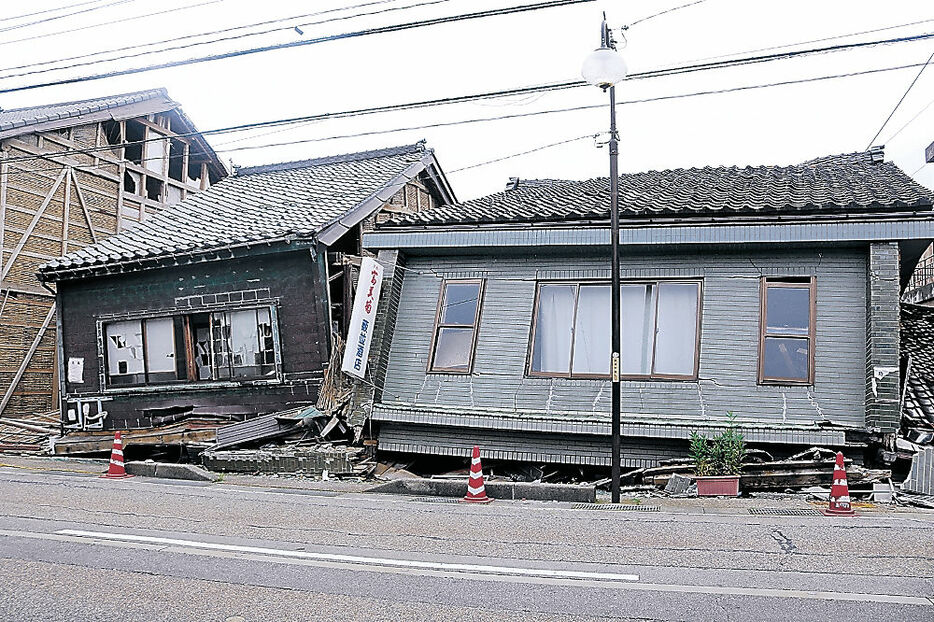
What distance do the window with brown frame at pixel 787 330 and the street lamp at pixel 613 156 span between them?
9.72 feet

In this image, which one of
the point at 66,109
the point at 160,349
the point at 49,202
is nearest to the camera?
the point at 160,349

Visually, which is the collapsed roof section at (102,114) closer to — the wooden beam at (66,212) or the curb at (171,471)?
the wooden beam at (66,212)

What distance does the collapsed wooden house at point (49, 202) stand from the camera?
21.4 metres

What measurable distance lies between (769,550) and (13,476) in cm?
1223

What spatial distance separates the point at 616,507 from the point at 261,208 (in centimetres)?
1261

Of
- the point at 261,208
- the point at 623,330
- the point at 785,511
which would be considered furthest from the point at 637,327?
the point at 261,208

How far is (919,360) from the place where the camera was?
14047 mm

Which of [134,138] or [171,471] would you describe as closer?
[171,471]

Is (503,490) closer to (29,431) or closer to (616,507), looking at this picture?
(616,507)

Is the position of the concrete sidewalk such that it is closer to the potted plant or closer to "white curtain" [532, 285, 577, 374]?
the potted plant

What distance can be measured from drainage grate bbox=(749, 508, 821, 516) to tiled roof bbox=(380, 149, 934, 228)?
15.6 ft

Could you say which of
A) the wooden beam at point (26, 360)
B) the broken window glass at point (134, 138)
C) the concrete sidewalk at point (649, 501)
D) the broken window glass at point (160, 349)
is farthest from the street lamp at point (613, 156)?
the broken window glass at point (134, 138)

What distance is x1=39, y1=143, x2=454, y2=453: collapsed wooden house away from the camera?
639 inches

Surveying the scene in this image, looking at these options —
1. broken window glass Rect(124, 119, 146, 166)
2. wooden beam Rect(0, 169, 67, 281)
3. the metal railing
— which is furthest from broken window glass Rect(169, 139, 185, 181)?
the metal railing
